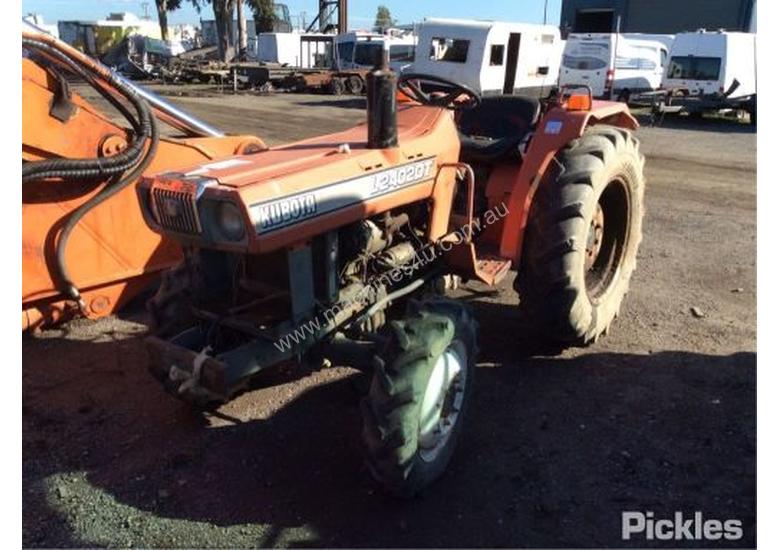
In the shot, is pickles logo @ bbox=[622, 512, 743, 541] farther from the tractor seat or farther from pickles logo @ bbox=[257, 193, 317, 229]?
the tractor seat

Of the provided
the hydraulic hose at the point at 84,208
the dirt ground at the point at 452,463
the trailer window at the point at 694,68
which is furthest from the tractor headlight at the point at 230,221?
the trailer window at the point at 694,68

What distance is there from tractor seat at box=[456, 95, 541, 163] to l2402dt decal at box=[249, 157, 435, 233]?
2.92 ft

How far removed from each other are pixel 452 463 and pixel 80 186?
283 cm

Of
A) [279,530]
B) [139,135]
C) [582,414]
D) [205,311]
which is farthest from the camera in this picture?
[139,135]

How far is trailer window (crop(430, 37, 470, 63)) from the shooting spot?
17.9 meters

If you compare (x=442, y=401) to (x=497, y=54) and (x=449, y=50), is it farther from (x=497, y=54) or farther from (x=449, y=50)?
(x=449, y=50)

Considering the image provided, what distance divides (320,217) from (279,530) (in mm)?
1290

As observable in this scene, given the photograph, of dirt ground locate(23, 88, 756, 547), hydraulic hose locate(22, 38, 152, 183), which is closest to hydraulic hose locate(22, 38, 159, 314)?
hydraulic hose locate(22, 38, 152, 183)

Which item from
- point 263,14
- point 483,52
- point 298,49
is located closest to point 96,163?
point 483,52

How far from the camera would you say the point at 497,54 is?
1800 cm

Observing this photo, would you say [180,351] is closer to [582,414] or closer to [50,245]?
[50,245]

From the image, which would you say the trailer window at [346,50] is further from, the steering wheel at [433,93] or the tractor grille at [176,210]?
the tractor grille at [176,210]

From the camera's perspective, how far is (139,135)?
4.38 m
